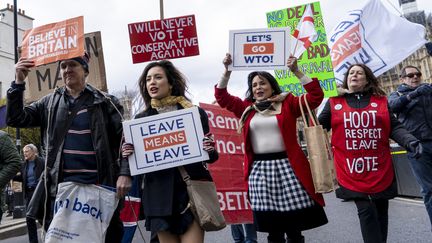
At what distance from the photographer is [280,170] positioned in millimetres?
3465

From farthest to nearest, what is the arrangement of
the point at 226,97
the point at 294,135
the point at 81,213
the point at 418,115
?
the point at 418,115 → the point at 226,97 → the point at 294,135 → the point at 81,213

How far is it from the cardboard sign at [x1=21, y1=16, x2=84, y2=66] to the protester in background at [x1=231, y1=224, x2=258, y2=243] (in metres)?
2.65

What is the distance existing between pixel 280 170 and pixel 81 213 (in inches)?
60.8

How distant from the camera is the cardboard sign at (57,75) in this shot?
574 centimetres

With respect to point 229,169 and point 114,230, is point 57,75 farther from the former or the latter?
point 114,230

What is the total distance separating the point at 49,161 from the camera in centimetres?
303

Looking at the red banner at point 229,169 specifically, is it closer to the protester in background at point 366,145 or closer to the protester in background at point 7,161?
the protester in background at point 366,145

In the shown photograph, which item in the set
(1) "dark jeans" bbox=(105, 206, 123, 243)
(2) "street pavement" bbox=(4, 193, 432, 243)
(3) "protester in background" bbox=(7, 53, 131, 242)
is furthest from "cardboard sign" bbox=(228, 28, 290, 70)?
(2) "street pavement" bbox=(4, 193, 432, 243)

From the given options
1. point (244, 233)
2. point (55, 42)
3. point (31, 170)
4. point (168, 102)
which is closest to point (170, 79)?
point (168, 102)

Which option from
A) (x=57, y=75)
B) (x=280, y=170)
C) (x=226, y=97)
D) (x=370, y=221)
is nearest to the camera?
(x=280, y=170)

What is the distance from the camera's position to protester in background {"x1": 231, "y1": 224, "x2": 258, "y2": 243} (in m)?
4.83

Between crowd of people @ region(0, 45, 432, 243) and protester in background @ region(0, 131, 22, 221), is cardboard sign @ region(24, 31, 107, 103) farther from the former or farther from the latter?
crowd of people @ region(0, 45, 432, 243)

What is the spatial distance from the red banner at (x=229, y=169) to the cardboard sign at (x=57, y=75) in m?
1.58

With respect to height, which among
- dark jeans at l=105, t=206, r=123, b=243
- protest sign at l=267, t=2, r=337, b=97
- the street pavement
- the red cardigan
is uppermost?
protest sign at l=267, t=2, r=337, b=97
